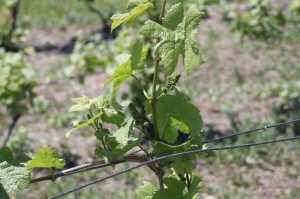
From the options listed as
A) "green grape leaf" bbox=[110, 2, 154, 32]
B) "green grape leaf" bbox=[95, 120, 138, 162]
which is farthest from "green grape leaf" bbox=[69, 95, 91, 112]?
"green grape leaf" bbox=[110, 2, 154, 32]

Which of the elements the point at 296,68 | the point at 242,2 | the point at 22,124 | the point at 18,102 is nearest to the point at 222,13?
the point at 242,2

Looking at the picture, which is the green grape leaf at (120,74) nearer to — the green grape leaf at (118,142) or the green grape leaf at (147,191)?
the green grape leaf at (118,142)

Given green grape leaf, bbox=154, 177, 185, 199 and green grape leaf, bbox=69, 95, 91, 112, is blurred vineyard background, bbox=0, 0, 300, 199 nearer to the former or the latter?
green grape leaf, bbox=69, 95, 91, 112

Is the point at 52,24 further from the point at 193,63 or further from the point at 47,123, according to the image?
the point at 193,63

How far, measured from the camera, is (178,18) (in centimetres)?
166

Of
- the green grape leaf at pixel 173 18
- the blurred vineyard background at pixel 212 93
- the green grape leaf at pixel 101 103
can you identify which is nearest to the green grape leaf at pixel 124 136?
the green grape leaf at pixel 101 103

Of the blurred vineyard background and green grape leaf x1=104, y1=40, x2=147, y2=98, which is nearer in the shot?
green grape leaf x1=104, y1=40, x2=147, y2=98

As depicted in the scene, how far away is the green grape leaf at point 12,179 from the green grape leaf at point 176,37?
526 mm

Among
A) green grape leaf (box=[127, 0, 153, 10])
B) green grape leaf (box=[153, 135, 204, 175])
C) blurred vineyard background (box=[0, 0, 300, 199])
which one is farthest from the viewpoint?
blurred vineyard background (box=[0, 0, 300, 199])

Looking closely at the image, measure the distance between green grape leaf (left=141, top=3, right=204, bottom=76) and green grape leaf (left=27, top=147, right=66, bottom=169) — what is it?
17.8 inches

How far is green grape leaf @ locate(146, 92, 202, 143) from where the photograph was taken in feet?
6.15

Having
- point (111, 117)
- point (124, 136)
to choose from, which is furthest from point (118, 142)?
point (111, 117)

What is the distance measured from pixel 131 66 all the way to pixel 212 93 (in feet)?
14.8

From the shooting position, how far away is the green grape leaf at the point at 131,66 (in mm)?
1729
